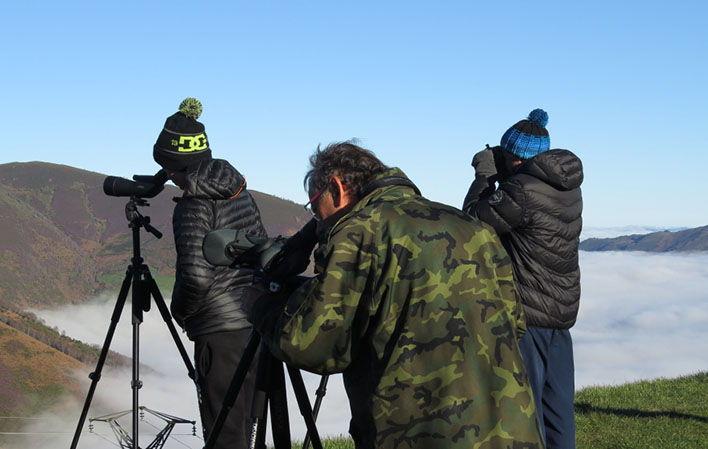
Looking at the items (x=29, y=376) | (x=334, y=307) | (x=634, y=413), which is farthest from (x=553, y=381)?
Answer: (x=29, y=376)

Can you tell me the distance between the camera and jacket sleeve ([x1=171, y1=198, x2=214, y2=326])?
4.64 m

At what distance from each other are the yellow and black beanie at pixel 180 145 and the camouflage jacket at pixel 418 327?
2.46 m

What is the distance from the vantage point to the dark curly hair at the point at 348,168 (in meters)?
2.85

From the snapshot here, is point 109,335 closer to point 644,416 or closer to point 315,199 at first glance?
point 315,199

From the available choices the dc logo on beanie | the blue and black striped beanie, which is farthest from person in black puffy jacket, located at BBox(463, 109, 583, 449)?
the dc logo on beanie

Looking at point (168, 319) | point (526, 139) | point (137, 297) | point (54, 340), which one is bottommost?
point (54, 340)

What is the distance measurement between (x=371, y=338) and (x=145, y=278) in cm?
290

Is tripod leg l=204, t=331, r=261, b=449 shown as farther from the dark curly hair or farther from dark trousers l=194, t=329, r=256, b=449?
dark trousers l=194, t=329, r=256, b=449

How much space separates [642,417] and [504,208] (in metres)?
4.81

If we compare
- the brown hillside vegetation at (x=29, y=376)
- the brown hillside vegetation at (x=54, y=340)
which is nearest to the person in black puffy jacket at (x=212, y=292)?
the brown hillside vegetation at (x=29, y=376)

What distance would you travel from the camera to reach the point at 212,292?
4.80m

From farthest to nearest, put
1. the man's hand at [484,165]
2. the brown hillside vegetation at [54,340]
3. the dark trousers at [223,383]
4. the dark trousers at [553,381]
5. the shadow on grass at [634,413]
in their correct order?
1. the brown hillside vegetation at [54,340]
2. the shadow on grass at [634,413]
3. the man's hand at [484,165]
4. the dark trousers at [553,381]
5. the dark trousers at [223,383]

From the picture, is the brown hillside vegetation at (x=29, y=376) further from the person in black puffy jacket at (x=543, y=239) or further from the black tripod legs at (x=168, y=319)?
the person in black puffy jacket at (x=543, y=239)

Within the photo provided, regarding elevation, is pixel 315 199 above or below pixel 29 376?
above
